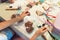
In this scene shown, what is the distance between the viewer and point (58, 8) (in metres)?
1.04

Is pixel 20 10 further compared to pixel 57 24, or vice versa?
pixel 20 10

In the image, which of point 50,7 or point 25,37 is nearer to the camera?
point 25,37

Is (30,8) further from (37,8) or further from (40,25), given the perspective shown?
(40,25)

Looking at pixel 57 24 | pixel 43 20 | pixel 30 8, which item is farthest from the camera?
pixel 30 8

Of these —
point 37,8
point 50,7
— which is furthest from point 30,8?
point 50,7

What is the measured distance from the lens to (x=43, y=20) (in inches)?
37.1

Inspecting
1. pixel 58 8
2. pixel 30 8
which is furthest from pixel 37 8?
pixel 58 8

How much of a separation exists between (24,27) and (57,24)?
0.22 metres

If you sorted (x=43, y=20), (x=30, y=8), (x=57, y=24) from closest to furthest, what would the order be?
(x=57, y=24)
(x=43, y=20)
(x=30, y=8)

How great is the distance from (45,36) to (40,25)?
0.31 feet

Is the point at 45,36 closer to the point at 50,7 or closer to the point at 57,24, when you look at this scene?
the point at 57,24

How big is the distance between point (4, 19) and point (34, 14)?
0.73 feet

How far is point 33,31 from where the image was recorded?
873 mm

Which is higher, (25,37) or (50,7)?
(50,7)
